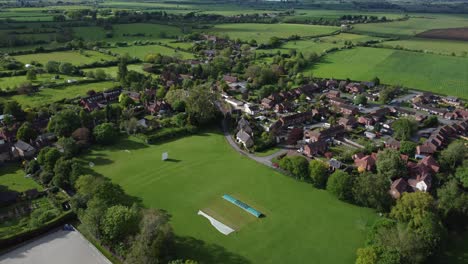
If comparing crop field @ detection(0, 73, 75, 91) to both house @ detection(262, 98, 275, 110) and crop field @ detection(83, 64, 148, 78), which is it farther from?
house @ detection(262, 98, 275, 110)

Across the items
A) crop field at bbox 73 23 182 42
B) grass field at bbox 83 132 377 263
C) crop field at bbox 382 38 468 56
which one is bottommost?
grass field at bbox 83 132 377 263

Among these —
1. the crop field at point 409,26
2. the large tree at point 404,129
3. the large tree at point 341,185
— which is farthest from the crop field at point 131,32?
the large tree at point 341,185

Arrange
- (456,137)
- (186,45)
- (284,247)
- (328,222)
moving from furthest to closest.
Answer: (186,45)
(456,137)
(328,222)
(284,247)

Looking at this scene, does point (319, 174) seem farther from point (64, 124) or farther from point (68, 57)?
point (68, 57)

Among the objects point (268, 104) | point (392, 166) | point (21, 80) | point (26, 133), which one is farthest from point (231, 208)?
point (21, 80)

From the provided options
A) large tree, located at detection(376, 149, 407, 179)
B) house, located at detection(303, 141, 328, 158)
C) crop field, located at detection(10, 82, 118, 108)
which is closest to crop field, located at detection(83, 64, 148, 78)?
crop field, located at detection(10, 82, 118, 108)

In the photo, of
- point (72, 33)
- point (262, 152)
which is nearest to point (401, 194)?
point (262, 152)

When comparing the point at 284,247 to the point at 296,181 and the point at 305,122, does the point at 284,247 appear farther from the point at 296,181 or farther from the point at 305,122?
the point at 305,122
